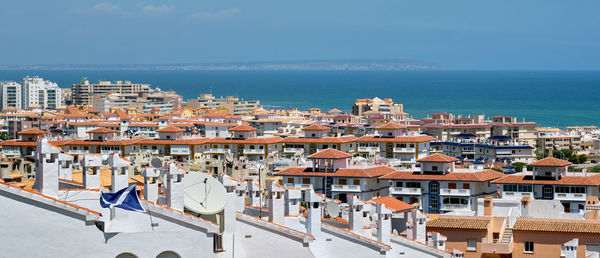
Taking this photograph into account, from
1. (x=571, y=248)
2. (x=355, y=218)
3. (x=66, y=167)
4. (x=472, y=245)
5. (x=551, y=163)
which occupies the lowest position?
(x=472, y=245)

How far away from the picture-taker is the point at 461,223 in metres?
27.5

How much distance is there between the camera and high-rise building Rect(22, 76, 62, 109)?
7101 inches

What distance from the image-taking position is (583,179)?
42594mm

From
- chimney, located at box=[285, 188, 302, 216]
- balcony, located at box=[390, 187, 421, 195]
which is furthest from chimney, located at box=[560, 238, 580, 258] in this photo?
balcony, located at box=[390, 187, 421, 195]

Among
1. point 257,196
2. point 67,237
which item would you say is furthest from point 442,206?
point 67,237

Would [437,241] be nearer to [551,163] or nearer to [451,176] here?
[551,163]

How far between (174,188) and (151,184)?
0.81 meters

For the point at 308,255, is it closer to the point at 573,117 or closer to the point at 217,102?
the point at 217,102

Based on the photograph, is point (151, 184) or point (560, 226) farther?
point (560, 226)

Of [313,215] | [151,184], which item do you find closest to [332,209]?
[313,215]

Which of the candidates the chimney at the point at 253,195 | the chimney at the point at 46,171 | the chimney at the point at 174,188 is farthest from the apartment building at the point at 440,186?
the chimney at the point at 46,171

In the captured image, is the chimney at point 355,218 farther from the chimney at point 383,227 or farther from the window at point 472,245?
the window at point 472,245

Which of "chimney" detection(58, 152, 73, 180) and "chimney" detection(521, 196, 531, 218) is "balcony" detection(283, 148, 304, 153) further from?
"chimney" detection(58, 152, 73, 180)

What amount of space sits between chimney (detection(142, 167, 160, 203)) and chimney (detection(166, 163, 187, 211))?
447mm
